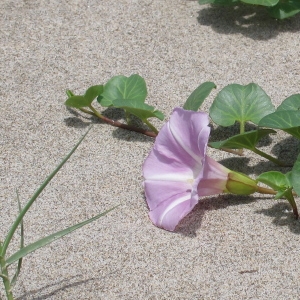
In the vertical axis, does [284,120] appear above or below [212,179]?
above

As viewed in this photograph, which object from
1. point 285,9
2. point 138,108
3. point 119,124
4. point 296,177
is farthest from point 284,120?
point 285,9

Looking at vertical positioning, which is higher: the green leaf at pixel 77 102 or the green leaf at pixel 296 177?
the green leaf at pixel 296 177

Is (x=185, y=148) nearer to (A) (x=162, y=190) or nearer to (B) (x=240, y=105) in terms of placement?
Result: (A) (x=162, y=190)

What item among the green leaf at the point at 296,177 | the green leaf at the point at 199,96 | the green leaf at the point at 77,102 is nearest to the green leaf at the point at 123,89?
the green leaf at the point at 77,102

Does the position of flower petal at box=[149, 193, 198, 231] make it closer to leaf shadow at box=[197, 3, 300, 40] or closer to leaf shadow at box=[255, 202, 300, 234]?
leaf shadow at box=[255, 202, 300, 234]

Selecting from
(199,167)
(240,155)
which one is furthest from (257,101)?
(199,167)

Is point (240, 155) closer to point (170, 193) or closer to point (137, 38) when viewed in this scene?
point (170, 193)

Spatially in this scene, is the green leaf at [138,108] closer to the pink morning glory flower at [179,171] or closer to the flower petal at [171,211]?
the pink morning glory flower at [179,171]
